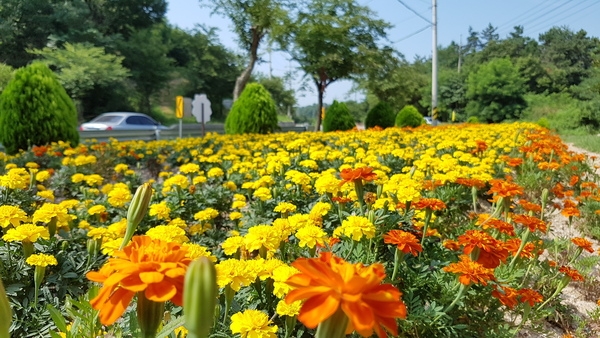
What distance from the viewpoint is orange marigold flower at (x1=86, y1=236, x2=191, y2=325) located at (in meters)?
0.53

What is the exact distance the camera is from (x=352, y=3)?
15.5 m

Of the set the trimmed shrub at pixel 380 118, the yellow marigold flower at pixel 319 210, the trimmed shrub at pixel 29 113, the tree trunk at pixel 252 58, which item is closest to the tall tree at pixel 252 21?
the tree trunk at pixel 252 58

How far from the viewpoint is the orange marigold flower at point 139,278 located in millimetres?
528

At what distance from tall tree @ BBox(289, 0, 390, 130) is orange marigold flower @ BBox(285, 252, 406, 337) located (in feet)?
46.0

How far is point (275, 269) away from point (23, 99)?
551cm

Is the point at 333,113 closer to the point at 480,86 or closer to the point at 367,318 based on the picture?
the point at 367,318

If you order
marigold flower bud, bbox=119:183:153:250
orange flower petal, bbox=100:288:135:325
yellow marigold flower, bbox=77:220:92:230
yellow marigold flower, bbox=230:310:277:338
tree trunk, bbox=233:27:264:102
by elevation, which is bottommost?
yellow marigold flower, bbox=77:220:92:230

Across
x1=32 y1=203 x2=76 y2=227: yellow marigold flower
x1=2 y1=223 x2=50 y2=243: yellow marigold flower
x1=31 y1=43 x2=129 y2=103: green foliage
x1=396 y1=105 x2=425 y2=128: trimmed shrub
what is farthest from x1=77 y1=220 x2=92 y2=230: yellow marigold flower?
x1=31 y1=43 x2=129 y2=103: green foliage

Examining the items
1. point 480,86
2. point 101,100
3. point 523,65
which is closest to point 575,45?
point 523,65

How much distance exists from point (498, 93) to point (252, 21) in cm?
1905

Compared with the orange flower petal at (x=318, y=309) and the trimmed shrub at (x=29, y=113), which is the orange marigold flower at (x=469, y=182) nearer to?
the orange flower petal at (x=318, y=309)

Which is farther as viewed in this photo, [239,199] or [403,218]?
[239,199]

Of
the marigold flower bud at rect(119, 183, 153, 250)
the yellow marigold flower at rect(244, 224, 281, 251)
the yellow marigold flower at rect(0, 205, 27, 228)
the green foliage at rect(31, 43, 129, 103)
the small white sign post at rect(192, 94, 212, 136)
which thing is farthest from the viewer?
the green foliage at rect(31, 43, 129, 103)

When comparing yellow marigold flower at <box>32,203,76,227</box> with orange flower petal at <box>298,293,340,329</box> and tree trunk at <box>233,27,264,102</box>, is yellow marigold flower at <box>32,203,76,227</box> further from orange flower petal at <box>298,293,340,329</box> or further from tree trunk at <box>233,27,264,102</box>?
tree trunk at <box>233,27,264,102</box>
